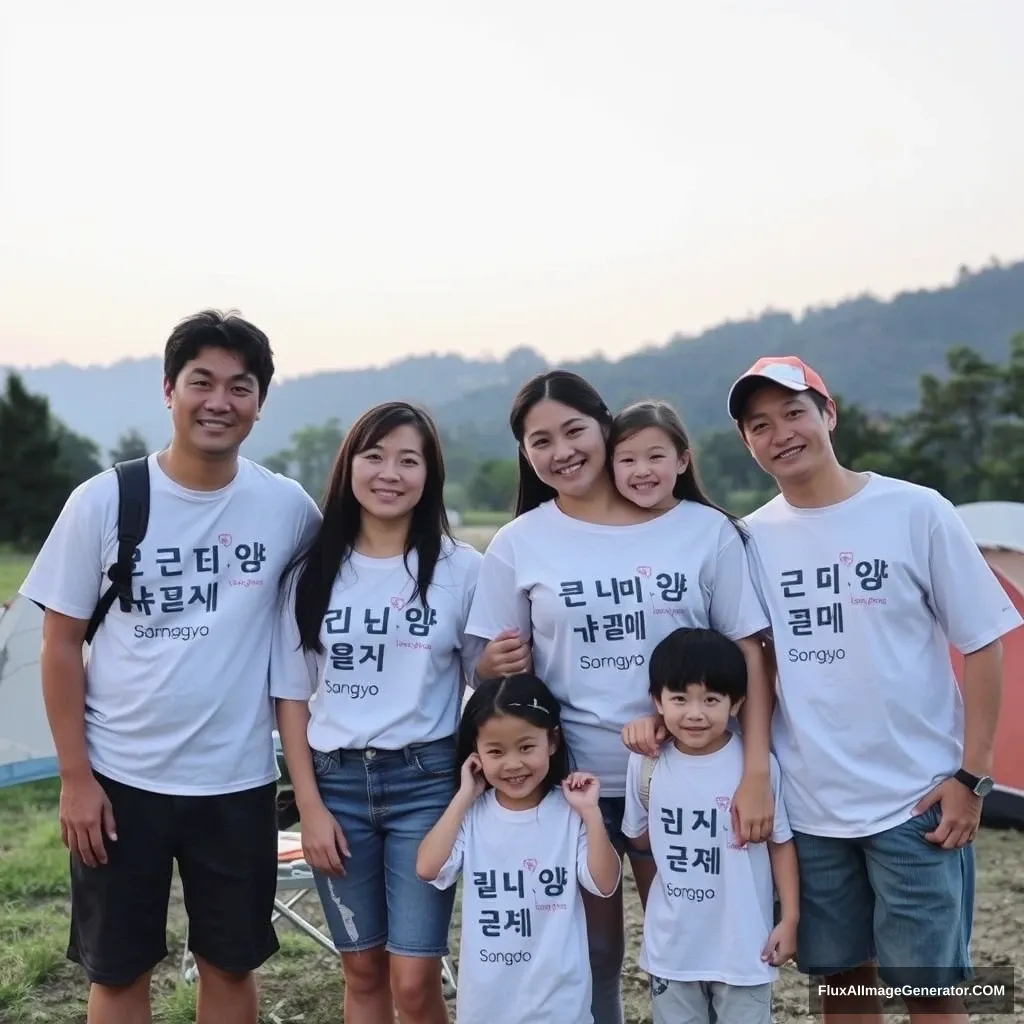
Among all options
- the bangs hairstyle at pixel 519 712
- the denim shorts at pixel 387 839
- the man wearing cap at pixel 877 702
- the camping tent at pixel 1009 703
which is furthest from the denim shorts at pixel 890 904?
the camping tent at pixel 1009 703

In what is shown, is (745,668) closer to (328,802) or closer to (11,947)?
(328,802)

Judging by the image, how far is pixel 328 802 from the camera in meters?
2.59

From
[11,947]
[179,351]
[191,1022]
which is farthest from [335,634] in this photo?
[11,947]

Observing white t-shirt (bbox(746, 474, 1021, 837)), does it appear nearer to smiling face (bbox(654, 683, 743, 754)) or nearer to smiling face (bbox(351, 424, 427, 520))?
smiling face (bbox(654, 683, 743, 754))

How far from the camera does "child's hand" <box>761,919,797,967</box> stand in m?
2.39

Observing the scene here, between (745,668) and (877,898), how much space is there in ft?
2.02

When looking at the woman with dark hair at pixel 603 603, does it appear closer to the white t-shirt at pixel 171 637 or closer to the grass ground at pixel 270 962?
Answer: the white t-shirt at pixel 171 637

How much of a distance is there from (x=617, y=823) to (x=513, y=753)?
13.8 inches

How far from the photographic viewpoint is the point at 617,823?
2.58 metres

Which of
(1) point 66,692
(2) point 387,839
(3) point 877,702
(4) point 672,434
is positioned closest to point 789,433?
(4) point 672,434

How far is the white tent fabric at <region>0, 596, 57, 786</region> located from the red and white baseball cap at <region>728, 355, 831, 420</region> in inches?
165

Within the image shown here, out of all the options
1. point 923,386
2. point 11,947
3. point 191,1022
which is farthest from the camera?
point 923,386

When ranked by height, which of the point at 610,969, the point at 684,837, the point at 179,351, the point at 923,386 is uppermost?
the point at 923,386

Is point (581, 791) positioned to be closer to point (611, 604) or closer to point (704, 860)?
point (704, 860)
